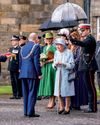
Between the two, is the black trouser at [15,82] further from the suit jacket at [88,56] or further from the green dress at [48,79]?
the suit jacket at [88,56]

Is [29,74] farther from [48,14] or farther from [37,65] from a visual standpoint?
[48,14]

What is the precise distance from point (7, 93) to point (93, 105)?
7.24m

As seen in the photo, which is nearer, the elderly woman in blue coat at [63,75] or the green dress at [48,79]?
the elderly woman in blue coat at [63,75]

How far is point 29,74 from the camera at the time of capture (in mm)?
16766

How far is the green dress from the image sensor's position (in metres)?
18.7

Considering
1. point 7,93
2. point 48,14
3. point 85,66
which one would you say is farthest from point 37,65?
point 48,14

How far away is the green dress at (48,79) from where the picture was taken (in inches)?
734

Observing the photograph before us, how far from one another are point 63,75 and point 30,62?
115 centimetres

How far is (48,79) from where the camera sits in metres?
18.7

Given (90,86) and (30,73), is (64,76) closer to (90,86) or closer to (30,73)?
(90,86)

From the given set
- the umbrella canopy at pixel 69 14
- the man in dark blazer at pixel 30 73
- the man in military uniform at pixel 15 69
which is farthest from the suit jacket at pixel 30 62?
the umbrella canopy at pixel 69 14

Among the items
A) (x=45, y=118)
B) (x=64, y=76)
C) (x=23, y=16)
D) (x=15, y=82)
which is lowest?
(x=45, y=118)

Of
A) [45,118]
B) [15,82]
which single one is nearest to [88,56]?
[45,118]

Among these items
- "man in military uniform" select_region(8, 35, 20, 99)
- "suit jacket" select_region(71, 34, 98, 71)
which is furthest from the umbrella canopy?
"suit jacket" select_region(71, 34, 98, 71)
